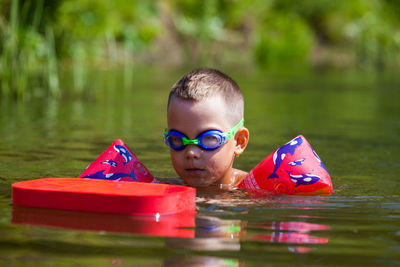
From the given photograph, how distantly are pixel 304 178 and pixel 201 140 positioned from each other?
2.28 ft

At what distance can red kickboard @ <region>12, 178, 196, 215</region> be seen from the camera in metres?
3.29

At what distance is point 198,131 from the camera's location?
402 cm

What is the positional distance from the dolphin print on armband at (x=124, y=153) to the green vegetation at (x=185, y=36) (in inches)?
183

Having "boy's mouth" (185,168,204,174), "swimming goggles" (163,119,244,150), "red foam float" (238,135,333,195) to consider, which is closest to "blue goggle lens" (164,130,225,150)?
"swimming goggles" (163,119,244,150)

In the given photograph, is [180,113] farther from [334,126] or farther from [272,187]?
[334,126]

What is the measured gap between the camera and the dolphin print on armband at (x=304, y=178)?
419cm

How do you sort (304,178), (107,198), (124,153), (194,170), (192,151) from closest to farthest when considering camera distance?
(107,198) → (192,151) → (194,170) → (304,178) → (124,153)

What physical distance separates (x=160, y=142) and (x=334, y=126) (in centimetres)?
266

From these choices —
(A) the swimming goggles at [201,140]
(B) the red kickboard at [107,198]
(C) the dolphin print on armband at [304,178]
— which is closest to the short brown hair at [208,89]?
(A) the swimming goggles at [201,140]

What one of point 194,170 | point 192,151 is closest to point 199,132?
point 192,151

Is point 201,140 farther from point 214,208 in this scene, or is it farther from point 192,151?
point 214,208

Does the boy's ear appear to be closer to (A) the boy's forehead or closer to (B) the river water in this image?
(A) the boy's forehead

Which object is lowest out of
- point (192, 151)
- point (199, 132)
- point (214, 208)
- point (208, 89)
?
point (214, 208)

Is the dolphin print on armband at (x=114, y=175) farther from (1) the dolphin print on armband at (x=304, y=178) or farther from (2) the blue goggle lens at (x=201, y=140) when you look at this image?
(1) the dolphin print on armband at (x=304, y=178)
